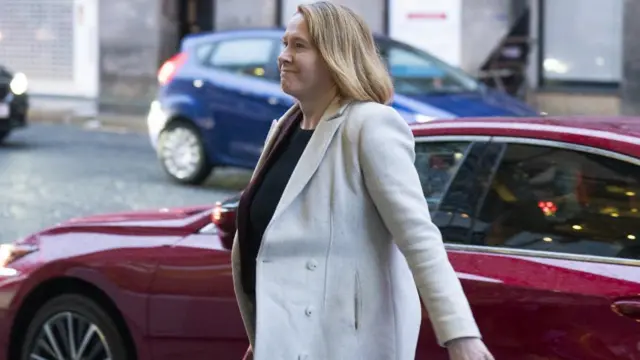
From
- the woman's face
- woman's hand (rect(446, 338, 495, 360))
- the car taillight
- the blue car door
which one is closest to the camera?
woman's hand (rect(446, 338, 495, 360))

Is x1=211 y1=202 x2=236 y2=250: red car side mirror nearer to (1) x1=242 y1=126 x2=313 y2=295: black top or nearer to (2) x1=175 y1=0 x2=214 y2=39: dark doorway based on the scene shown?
(1) x1=242 y1=126 x2=313 y2=295: black top

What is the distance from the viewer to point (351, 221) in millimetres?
2885

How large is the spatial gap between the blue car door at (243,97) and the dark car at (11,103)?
3903 mm

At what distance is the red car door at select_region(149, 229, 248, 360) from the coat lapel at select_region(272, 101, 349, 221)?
64.0 inches

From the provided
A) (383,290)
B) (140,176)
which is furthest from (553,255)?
(140,176)

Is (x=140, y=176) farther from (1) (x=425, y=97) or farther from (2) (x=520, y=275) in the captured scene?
(2) (x=520, y=275)

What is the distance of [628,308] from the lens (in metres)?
3.66

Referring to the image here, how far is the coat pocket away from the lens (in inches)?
113

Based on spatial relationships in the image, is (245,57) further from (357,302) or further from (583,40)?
(357,302)

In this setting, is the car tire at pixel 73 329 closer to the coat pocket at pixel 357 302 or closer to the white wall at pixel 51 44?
the coat pocket at pixel 357 302

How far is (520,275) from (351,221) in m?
1.24

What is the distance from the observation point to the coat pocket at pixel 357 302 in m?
2.87

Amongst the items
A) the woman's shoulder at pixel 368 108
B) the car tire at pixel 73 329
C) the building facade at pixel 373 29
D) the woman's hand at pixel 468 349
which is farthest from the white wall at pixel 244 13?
the woman's hand at pixel 468 349

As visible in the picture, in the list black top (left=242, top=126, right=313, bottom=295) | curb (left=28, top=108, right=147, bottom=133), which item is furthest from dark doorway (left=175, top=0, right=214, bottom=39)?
black top (left=242, top=126, right=313, bottom=295)
